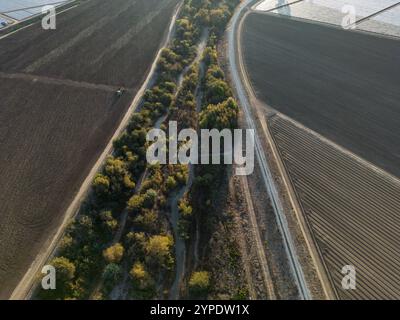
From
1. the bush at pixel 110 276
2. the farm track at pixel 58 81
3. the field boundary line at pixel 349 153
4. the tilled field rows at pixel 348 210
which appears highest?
the farm track at pixel 58 81

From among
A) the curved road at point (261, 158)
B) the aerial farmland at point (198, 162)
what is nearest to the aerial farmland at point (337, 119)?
the aerial farmland at point (198, 162)

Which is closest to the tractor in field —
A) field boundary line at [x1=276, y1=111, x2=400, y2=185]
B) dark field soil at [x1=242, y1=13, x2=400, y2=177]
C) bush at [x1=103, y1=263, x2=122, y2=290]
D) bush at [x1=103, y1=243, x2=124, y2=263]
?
dark field soil at [x1=242, y1=13, x2=400, y2=177]

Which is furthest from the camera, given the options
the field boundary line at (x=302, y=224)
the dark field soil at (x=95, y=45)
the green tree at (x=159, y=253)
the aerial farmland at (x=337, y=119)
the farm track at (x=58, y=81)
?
the dark field soil at (x=95, y=45)

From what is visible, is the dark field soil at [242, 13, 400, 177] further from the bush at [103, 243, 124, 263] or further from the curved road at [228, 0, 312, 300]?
the bush at [103, 243, 124, 263]

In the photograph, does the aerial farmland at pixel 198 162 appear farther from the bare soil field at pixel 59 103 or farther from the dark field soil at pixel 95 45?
the dark field soil at pixel 95 45

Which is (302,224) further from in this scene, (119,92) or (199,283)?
(119,92)
